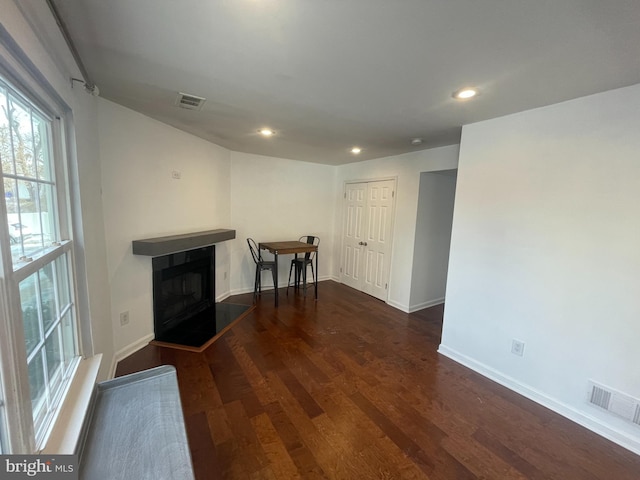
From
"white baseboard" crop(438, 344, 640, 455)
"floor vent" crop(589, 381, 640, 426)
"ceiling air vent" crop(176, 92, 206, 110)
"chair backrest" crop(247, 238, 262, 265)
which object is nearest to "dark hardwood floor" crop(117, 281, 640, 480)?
"white baseboard" crop(438, 344, 640, 455)

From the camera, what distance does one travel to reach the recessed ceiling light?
174cm

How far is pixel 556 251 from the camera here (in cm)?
199

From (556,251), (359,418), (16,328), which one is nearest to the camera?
(16,328)

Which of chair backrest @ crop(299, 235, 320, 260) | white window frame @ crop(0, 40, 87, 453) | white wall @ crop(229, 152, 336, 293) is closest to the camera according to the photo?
white window frame @ crop(0, 40, 87, 453)

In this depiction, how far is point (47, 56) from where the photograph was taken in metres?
1.09

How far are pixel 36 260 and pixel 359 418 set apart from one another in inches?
79.6

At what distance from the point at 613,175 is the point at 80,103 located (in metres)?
3.47

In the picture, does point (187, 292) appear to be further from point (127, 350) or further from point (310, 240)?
point (310, 240)

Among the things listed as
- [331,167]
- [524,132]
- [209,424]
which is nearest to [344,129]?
[524,132]

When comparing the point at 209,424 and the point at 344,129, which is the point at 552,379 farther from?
the point at 344,129

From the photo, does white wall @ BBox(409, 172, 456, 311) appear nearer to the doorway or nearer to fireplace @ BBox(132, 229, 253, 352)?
the doorway

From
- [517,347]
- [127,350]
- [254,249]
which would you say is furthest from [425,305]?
[127,350]

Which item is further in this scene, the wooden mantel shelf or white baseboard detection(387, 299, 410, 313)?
white baseboard detection(387, 299, 410, 313)

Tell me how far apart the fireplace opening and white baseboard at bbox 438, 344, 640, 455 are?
8.73ft
